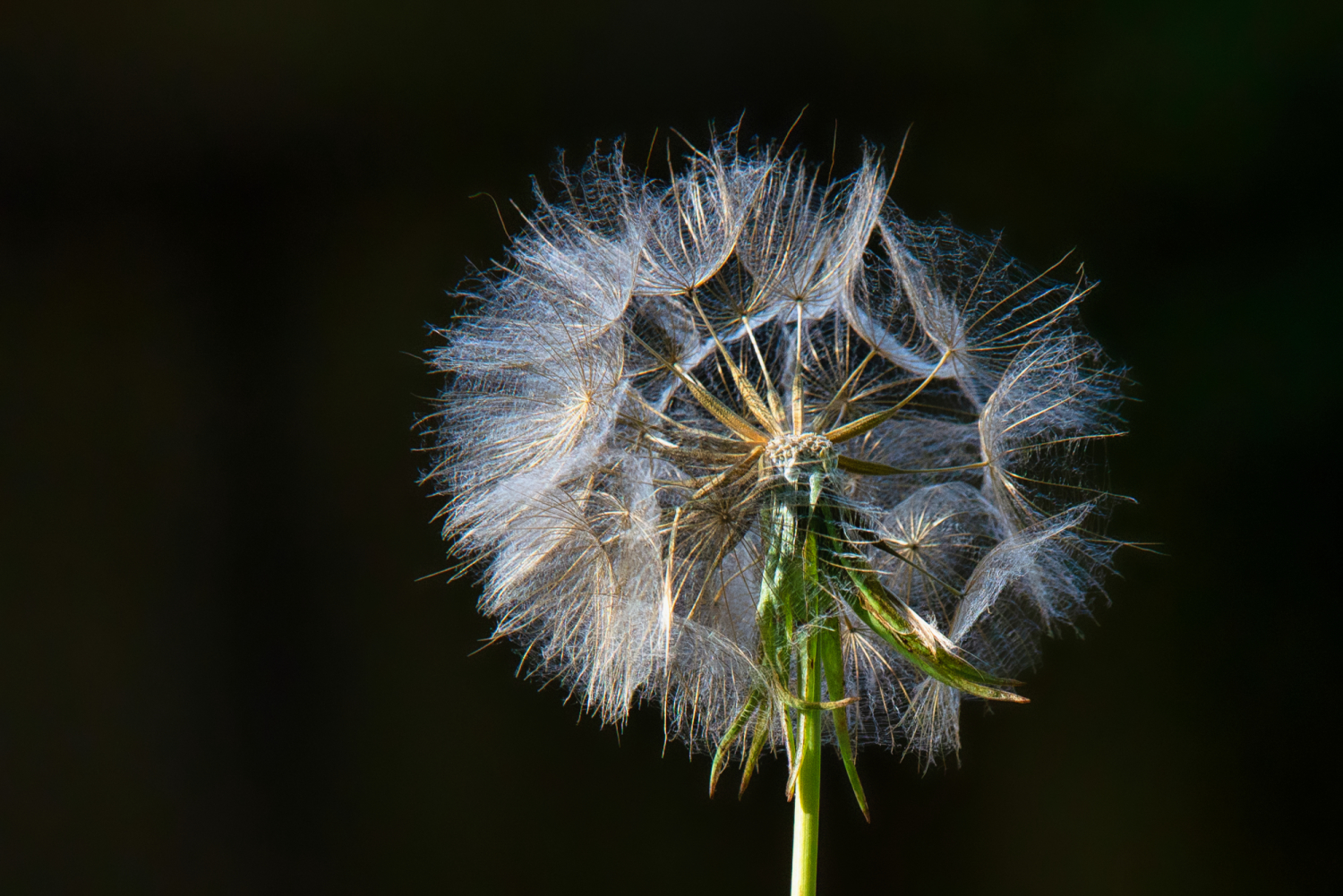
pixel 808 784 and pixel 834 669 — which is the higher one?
pixel 834 669

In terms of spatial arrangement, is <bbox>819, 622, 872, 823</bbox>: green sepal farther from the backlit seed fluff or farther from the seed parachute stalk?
the backlit seed fluff

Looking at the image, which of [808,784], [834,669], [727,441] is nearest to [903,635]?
[834,669]

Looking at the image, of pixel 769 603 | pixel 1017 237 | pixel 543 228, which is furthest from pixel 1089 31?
pixel 769 603

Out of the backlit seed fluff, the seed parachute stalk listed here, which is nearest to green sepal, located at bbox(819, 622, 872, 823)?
the seed parachute stalk

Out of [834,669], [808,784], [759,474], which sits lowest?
[808,784]

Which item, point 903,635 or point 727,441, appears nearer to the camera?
point 903,635

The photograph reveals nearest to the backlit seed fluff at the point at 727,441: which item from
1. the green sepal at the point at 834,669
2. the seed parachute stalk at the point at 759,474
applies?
the seed parachute stalk at the point at 759,474

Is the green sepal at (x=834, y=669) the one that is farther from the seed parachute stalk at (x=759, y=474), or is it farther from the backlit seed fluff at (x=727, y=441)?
the backlit seed fluff at (x=727, y=441)

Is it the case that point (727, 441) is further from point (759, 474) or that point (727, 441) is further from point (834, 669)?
point (834, 669)
